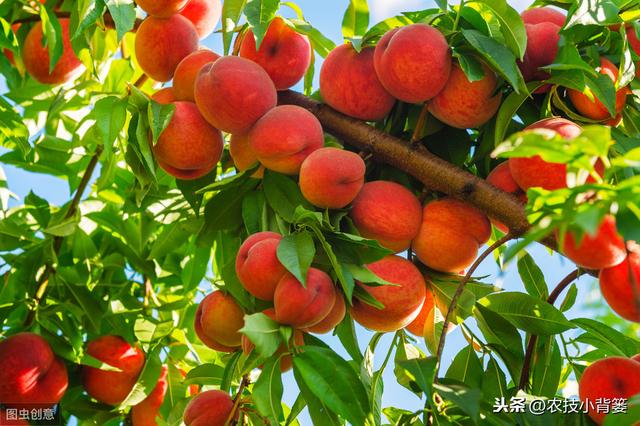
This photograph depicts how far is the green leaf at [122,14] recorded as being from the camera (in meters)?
1.69

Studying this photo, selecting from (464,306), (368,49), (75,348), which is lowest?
(75,348)

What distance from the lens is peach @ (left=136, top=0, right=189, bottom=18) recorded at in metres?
1.79

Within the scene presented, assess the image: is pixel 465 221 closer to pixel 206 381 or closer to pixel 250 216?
pixel 250 216

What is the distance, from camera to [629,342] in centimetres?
158

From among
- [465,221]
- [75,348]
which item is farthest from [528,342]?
[75,348]

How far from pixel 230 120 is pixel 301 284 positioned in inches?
16.6

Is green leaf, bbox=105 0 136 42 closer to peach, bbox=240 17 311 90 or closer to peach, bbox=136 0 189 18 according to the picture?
peach, bbox=136 0 189 18

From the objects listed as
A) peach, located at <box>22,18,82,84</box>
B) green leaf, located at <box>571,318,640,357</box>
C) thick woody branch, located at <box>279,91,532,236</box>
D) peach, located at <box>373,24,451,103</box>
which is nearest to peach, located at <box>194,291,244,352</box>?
thick woody branch, located at <box>279,91,532,236</box>

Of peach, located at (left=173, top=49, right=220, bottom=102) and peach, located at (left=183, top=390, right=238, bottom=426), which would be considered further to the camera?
peach, located at (left=173, top=49, right=220, bottom=102)

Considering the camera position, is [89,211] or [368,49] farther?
[89,211]

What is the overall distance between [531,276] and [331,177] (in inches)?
19.8

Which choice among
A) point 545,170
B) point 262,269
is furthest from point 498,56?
point 262,269

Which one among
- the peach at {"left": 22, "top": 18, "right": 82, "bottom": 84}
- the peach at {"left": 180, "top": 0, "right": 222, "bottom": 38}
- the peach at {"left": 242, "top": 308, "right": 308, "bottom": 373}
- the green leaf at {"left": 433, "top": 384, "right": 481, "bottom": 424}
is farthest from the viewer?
the peach at {"left": 22, "top": 18, "right": 82, "bottom": 84}

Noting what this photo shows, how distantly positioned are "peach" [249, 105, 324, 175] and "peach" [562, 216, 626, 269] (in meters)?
0.53
